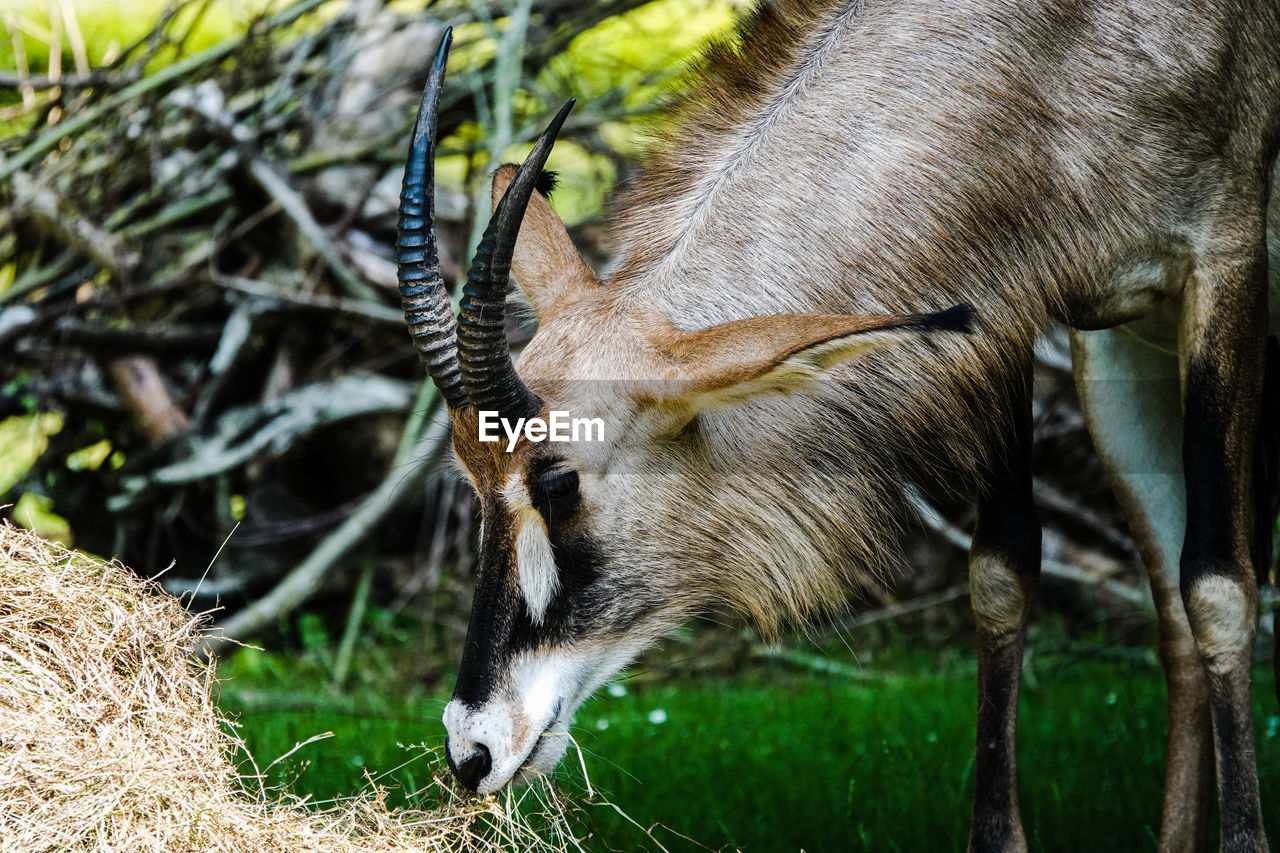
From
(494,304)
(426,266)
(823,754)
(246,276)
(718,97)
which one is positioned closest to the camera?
(494,304)

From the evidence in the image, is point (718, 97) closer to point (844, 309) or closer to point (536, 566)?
point (844, 309)

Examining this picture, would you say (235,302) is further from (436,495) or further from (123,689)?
(123,689)

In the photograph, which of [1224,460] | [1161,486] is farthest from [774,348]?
[1161,486]

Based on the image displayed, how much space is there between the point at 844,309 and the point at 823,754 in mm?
2819

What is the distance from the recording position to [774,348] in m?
3.14

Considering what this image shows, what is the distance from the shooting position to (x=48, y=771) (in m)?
2.86

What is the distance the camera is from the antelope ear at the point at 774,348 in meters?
2.93

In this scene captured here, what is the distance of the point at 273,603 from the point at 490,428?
433 cm

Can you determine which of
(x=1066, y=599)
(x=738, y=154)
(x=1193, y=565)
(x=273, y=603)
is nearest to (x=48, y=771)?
(x=738, y=154)

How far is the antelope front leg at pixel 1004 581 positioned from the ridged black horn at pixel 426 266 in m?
1.70

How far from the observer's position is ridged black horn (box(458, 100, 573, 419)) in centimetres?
325

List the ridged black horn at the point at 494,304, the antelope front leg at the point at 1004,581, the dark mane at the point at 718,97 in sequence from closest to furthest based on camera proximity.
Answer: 1. the ridged black horn at the point at 494,304
2. the dark mane at the point at 718,97
3. the antelope front leg at the point at 1004,581

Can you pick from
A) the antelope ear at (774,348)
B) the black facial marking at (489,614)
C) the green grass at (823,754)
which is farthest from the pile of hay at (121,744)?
the antelope ear at (774,348)

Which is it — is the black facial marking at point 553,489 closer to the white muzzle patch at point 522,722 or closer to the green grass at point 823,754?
the white muzzle patch at point 522,722
